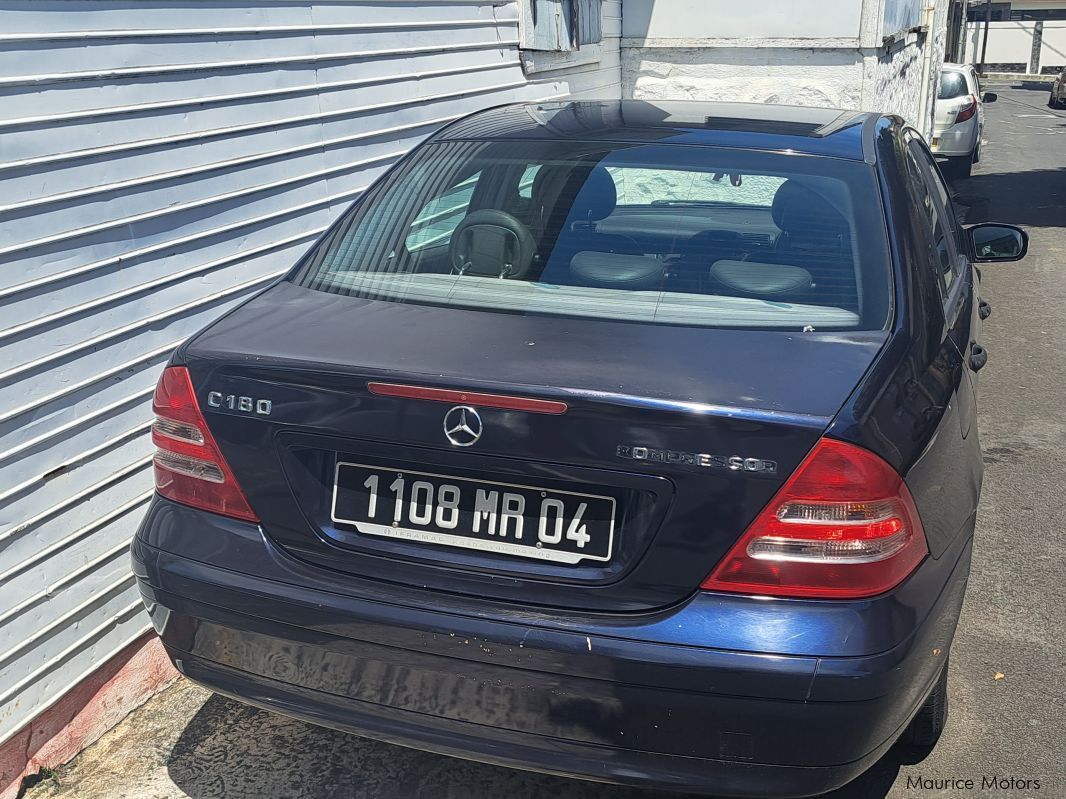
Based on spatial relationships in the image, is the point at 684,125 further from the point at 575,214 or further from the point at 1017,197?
the point at 1017,197

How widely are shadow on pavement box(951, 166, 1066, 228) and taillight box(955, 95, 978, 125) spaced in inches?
32.6

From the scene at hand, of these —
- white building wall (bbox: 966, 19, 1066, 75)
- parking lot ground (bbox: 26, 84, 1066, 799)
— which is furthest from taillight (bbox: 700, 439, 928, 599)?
white building wall (bbox: 966, 19, 1066, 75)

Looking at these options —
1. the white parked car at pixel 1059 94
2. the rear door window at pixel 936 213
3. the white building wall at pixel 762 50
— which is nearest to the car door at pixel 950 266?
the rear door window at pixel 936 213

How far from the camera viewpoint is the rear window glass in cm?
1589

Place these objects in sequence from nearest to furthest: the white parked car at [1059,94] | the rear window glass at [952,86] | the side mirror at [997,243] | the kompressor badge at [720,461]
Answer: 1. the kompressor badge at [720,461]
2. the side mirror at [997,243]
3. the rear window glass at [952,86]
4. the white parked car at [1059,94]

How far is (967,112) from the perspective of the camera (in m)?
15.3

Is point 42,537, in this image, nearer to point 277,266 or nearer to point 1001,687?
point 277,266

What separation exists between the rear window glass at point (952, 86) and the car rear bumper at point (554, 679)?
15.2 m

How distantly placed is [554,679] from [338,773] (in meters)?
1.07

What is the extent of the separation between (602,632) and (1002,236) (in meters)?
2.93

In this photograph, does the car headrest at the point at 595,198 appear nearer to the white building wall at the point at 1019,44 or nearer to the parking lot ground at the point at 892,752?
the parking lot ground at the point at 892,752

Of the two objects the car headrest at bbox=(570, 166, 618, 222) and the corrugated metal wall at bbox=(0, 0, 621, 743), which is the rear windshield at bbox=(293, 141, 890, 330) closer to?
the car headrest at bbox=(570, 166, 618, 222)

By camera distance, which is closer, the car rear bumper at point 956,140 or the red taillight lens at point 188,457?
the red taillight lens at point 188,457

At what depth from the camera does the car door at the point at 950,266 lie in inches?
110
